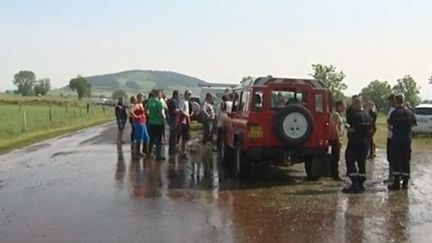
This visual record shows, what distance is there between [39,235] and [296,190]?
5.41 meters

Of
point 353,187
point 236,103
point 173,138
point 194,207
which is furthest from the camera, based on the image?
point 173,138

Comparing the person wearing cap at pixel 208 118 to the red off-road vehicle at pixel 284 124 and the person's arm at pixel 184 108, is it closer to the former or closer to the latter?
the person's arm at pixel 184 108

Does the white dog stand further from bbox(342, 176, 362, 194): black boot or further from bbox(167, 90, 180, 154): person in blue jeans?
bbox(167, 90, 180, 154): person in blue jeans

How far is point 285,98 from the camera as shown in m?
13.1

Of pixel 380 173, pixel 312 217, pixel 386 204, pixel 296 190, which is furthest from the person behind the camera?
pixel 380 173

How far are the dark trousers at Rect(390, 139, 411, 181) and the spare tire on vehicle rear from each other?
1.63 meters

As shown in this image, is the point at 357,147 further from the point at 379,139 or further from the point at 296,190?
the point at 379,139

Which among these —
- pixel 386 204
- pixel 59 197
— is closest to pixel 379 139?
pixel 386 204

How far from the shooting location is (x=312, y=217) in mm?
9242

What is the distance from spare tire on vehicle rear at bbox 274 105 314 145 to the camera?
12.5 metres

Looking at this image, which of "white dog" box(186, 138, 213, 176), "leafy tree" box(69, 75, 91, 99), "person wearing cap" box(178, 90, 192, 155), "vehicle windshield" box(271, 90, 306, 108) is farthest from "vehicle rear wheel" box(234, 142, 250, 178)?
"leafy tree" box(69, 75, 91, 99)

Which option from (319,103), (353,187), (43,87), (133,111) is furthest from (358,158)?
(43,87)

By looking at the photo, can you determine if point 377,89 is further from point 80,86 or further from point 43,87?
point 43,87

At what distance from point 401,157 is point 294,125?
82.8 inches
